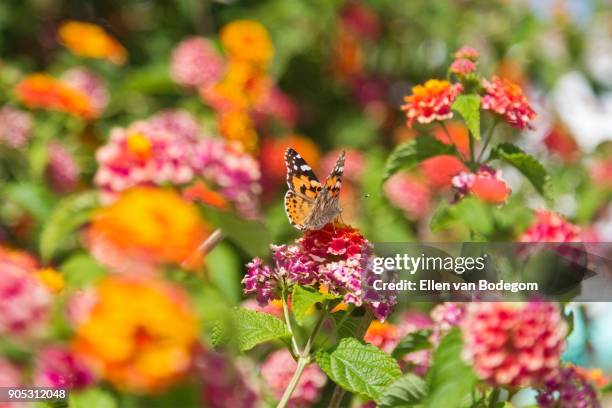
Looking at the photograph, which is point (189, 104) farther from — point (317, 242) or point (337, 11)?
point (317, 242)

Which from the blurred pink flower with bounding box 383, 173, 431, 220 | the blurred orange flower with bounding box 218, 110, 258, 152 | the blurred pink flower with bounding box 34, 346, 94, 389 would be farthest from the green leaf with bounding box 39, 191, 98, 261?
the blurred pink flower with bounding box 383, 173, 431, 220

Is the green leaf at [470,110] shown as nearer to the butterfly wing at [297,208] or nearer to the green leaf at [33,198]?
the butterfly wing at [297,208]

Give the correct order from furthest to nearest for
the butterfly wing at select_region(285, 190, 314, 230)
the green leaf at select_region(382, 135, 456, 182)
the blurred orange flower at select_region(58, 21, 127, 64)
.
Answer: the blurred orange flower at select_region(58, 21, 127, 64)
the butterfly wing at select_region(285, 190, 314, 230)
the green leaf at select_region(382, 135, 456, 182)

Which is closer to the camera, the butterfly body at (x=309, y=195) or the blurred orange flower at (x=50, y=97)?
the butterfly body at (x=309, y=195)

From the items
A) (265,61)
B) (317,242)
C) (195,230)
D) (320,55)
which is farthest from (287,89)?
(195,230)

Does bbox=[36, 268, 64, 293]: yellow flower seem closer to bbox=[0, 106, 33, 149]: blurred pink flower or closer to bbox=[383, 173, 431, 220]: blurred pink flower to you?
bbox=[0, 106, 33, 149]: blurred pink flower

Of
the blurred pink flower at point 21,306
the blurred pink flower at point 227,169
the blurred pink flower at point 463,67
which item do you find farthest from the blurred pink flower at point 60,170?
the blurred pink flower at point 21,306
